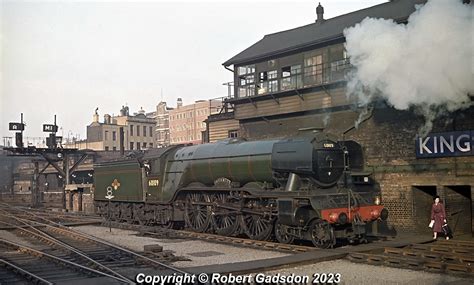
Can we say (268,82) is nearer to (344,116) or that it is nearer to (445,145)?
(344,116)

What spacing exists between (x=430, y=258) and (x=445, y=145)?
18.4 feet

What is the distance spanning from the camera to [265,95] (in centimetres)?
2314

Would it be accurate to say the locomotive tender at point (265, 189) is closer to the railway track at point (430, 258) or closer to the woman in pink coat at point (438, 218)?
→ the railway track at point (430, 258)

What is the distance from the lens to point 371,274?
10641mm

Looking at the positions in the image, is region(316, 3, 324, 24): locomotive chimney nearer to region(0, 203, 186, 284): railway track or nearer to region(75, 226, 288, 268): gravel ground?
region(75, 226, 288, 268): gravel ground

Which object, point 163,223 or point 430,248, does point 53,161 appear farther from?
point 430,248

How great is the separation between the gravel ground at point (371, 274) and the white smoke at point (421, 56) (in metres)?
4.90

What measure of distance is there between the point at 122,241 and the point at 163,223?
3965 millimetres

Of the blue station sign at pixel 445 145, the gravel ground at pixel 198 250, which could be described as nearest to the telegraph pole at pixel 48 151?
the gravel ground at pixel 198 250

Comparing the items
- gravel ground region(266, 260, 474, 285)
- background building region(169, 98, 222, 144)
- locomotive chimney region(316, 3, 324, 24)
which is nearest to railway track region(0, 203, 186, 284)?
gravel ground region(266, 260, 474, 285)

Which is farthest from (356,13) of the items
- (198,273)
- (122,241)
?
(198,273)

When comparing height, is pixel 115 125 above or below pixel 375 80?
above

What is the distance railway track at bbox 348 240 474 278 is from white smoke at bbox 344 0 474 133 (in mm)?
3886

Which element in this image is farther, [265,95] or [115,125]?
[115,125]
